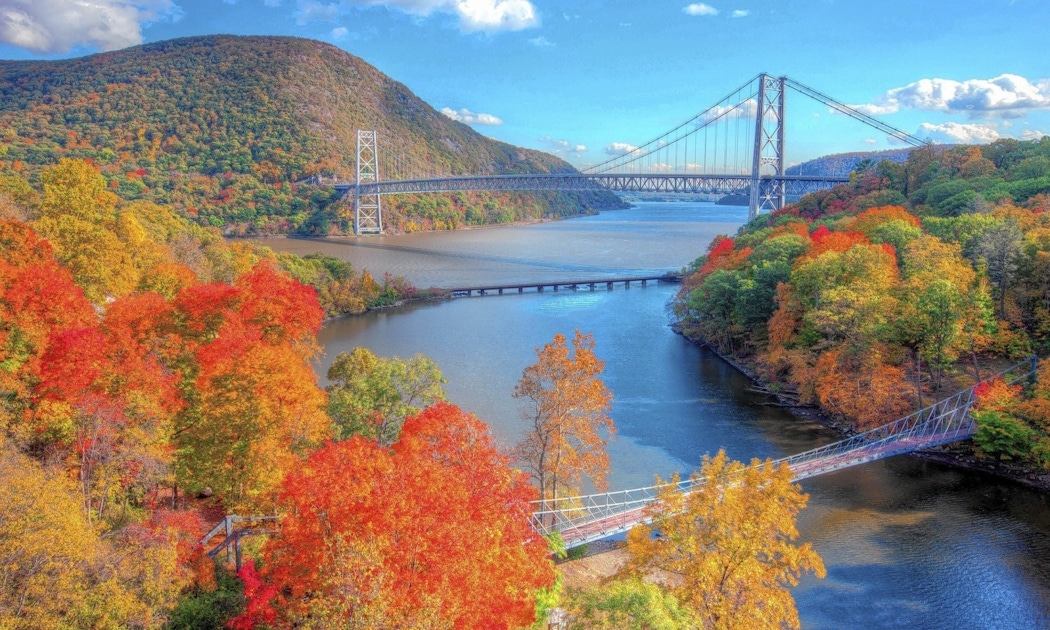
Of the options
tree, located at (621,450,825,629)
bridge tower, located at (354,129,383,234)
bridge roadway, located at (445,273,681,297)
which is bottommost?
tree, located at (621,450,825,629)

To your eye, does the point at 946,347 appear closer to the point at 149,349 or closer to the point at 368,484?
the point at 368,484

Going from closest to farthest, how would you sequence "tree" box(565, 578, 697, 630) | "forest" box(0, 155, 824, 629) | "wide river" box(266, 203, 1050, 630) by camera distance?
"tree" box(565, 578, 697, 630) → "forest" box(0, 155, 824, 629) → "wide river" box(266, 203, 1050, 630)

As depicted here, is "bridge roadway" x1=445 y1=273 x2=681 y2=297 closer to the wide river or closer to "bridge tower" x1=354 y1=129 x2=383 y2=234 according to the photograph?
the wide river

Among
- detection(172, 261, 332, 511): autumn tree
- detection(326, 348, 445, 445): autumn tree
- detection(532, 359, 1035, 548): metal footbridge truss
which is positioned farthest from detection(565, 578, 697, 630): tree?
detection(326, 348, 445, 445): autumn tree

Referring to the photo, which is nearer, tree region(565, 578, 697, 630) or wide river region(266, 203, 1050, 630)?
tree region(565, 578, 697, 630)

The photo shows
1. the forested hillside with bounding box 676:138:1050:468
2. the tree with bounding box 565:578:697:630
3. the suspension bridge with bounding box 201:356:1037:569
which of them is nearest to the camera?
the tree with bounding box 565:578:697:630

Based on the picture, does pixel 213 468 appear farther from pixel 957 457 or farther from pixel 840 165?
pixel 840 165

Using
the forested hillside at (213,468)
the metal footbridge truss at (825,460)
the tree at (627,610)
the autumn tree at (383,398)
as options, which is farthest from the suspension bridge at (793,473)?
the autumn tree at (383,398)

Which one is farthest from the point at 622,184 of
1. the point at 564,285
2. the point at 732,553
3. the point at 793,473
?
the point at 732,553
